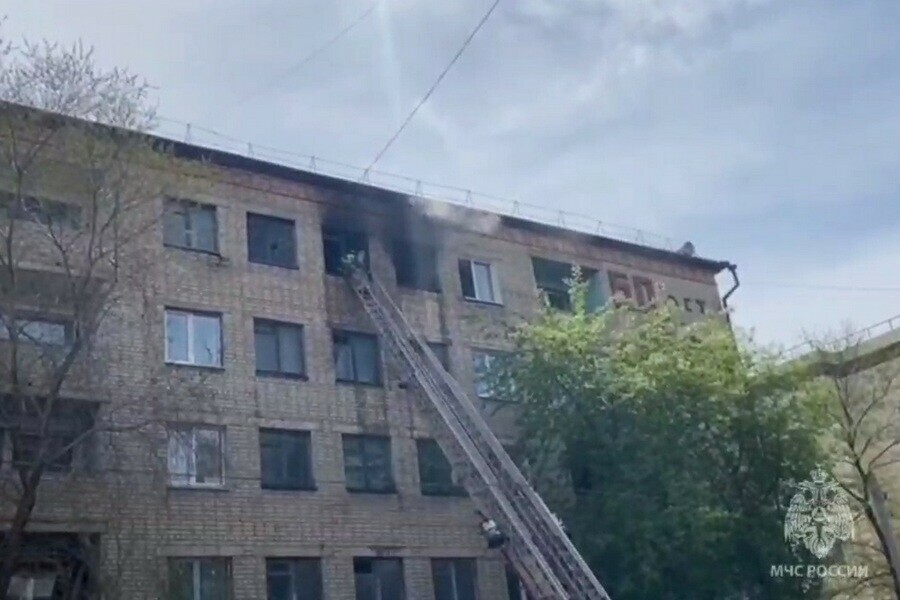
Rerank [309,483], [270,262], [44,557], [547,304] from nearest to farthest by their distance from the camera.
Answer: [44,557] < [309,483] < [270,262] < [547,304]

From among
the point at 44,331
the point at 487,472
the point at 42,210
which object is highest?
the point at 42,210

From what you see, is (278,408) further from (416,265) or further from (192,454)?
(416,265)

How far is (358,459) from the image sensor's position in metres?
19.8

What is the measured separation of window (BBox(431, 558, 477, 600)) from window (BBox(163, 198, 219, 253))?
26.5 ft

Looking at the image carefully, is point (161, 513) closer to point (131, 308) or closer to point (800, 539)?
point (131, 308)

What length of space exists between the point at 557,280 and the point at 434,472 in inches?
298

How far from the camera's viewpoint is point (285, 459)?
61.4ft

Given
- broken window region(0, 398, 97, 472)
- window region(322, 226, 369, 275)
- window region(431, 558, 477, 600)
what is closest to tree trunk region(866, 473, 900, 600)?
window region(431, 558, 477, 600)

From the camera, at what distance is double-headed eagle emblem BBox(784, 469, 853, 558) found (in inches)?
821

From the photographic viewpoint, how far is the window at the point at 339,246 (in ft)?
70.1

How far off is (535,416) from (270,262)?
6.58 m

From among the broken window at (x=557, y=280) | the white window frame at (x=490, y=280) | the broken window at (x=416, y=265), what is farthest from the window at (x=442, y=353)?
the broken window at (x=557, y=280)

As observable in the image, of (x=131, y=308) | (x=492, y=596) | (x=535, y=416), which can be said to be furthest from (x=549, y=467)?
(x=131, y=308)

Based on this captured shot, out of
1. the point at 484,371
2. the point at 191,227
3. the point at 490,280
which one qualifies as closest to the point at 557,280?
the point at 490,280
